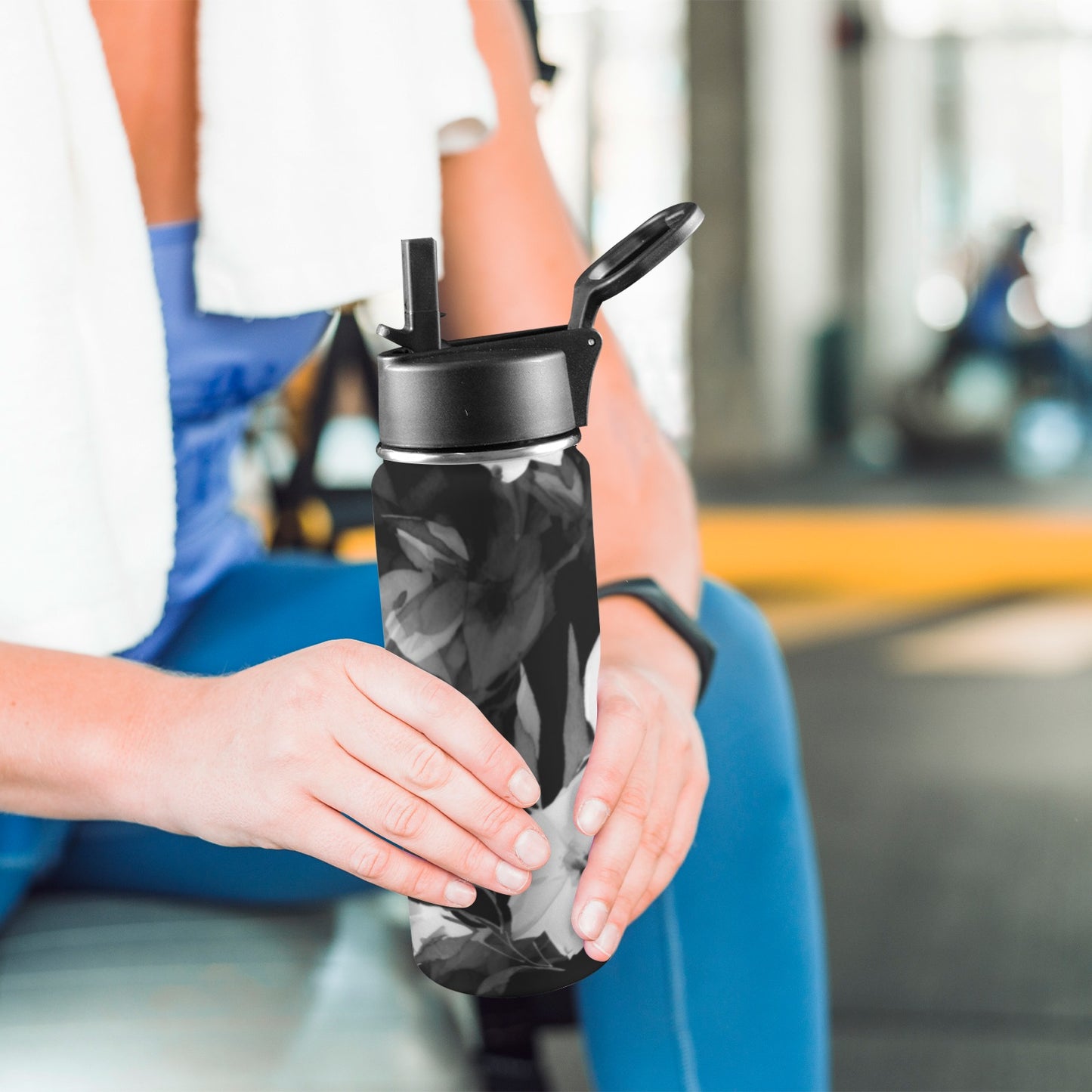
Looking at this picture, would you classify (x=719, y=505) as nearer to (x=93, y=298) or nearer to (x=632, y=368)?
(x=632, y=368)

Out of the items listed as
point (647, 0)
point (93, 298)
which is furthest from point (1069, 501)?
point (93, 298)

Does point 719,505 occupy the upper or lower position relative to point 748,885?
lower

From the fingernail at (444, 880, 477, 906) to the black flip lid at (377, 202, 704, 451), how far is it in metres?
0.15

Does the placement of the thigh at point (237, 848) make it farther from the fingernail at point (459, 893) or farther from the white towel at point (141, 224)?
the fingernail at point (459, 893)

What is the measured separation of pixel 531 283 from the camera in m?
0.74

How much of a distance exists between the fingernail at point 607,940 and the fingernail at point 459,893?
0.17ft

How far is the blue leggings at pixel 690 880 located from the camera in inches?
24.7

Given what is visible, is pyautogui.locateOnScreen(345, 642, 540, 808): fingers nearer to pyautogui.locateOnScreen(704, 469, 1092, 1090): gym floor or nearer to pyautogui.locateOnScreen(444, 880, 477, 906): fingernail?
pyautogui.locateOnScreen(444, 880, 477, 906): fingernail

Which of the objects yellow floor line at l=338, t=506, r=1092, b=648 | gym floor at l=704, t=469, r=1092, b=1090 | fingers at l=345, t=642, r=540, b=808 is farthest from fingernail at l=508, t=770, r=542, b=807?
yellow floor line at l=338, t=506, r=1092, b=648

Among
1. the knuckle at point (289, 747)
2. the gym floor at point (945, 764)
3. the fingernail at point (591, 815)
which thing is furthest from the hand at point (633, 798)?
the gym floor at point (945, 764)

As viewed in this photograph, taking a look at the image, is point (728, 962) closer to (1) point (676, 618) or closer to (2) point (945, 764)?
(1) point (676, 618)

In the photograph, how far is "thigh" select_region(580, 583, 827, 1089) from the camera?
2.05ft

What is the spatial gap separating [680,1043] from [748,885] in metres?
0.08

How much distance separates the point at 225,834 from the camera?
1.59 feet
